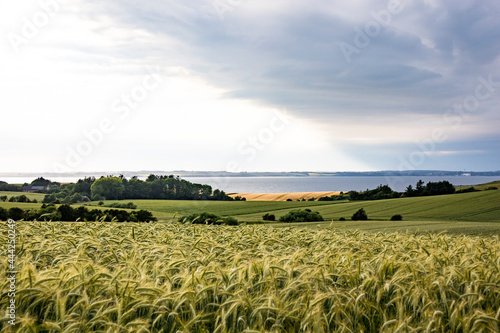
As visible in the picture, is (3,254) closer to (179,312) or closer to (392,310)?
(179,312)

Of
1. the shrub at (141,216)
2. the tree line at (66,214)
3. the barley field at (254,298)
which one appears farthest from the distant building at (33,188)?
the barley field at (254,298)

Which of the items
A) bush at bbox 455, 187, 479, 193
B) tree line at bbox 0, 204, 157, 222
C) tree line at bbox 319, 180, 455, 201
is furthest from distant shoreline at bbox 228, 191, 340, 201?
tree line at bbox 0, 204, 157, 222

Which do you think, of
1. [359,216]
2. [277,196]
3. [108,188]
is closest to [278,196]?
[277,196]

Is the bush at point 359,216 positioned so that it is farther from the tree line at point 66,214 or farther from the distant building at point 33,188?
the distant building at point 33,188

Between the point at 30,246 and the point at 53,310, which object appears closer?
the point at 53,310

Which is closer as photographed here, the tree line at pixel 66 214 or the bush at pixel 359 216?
the tree line at pixel 66 214

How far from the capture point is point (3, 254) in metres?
4.60

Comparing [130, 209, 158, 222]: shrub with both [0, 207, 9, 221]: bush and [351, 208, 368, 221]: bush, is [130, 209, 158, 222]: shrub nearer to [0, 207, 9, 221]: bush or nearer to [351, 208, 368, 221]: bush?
[0, 207, 9, 221]: bush

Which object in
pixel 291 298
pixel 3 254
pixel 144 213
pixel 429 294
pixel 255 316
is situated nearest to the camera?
pixel 255 316

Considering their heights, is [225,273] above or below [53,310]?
above

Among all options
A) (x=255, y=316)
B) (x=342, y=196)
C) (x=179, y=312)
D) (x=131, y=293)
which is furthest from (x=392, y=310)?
(x=342, y=196)

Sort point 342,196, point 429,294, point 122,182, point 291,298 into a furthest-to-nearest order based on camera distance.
Answer: point 342,196 < point 122,182 < point 429,294 < point 291,298

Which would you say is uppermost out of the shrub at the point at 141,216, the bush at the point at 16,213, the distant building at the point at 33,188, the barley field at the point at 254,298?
the distant building at the point at 33,188

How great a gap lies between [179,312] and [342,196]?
39.7 metres
